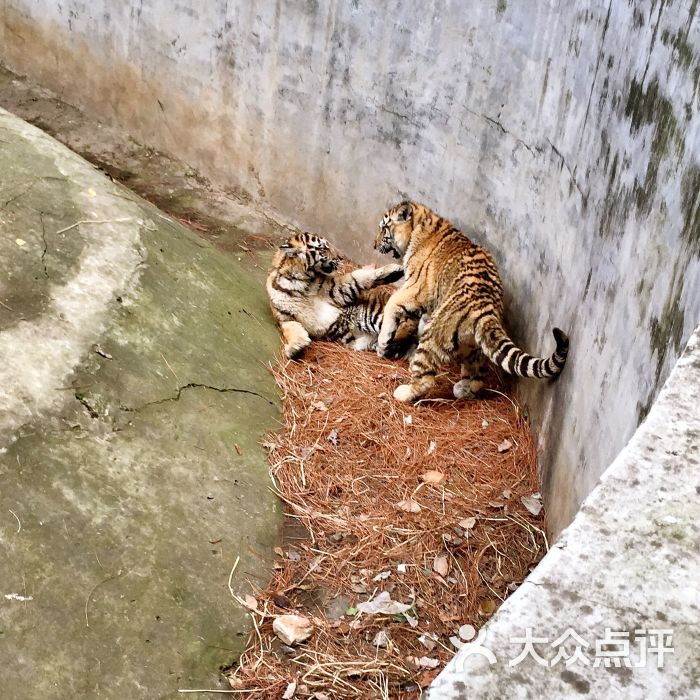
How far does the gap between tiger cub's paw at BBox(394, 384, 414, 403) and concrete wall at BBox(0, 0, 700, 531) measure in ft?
2.76

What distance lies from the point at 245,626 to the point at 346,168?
14.0 ft

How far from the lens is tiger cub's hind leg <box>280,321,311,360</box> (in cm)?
618

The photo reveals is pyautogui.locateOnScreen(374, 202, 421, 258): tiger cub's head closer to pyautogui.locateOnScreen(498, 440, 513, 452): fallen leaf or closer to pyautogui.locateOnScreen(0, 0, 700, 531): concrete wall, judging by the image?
pyautogui.locateOnScreen(0, 0, 700, 531): concrete wall

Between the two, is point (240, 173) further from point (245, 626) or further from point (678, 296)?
point (678, 296)

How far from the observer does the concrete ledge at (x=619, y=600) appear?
5.16 ft

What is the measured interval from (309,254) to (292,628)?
3.28m

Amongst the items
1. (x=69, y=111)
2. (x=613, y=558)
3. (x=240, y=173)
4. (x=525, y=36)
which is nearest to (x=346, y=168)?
(x=240, y=173)

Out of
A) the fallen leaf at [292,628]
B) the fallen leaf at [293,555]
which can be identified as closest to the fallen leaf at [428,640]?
the fallen leaf at [292,628]

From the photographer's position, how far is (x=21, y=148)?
5.77 metres

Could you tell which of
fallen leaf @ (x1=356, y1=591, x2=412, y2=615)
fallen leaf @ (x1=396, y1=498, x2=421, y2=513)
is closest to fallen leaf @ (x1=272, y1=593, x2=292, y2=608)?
fallen leaf @ (x1=356, y1=591, x2=412, y2=615)

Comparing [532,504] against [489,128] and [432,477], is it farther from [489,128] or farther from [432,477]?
[489,128]

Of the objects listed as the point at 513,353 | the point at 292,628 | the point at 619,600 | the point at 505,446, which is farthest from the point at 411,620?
the point at 619,600

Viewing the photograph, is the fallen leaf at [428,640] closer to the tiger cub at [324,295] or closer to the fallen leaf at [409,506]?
the fallen leaf at [409,506]

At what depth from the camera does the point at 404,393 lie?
5.86 meters
